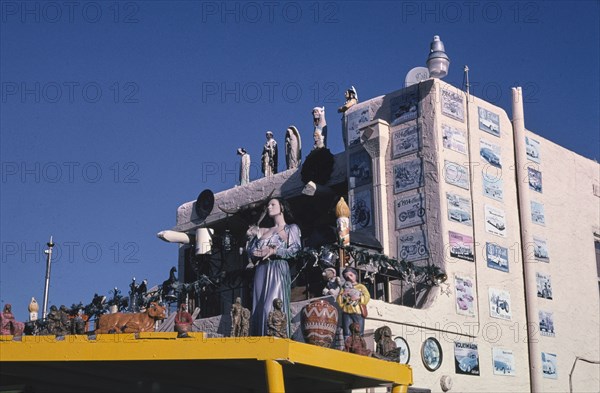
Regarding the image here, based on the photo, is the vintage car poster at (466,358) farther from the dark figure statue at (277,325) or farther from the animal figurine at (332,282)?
the dark figure statue at (277,325)

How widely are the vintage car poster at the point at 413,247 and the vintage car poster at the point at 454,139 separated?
251 centimetres

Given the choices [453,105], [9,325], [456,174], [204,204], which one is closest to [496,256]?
[456,174]

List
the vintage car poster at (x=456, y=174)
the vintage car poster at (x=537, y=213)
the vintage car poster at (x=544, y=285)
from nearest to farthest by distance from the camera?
the vintage car poster at (x=456, y=174)
the vintage car poster at (x=544, y=285)
the vintage car poster at (x=537, y=213)

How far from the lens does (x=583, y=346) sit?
25875 mm

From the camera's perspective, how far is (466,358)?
2178cm

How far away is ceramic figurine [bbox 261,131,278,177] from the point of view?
2919cm

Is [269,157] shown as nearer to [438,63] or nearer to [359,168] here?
[359,168]

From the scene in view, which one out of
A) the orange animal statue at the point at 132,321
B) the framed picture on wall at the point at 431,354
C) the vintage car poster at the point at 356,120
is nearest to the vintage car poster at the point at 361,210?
the vintage car poster at the point at 356,120

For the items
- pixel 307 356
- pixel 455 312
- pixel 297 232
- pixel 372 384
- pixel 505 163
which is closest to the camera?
pixel 307 356

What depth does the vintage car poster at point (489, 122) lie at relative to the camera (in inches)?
973

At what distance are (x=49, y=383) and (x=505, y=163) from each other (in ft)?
45.7

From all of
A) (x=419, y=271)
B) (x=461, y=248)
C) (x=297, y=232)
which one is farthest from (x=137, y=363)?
(x=461, y=248)

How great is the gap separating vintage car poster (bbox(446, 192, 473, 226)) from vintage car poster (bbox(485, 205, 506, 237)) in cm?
74

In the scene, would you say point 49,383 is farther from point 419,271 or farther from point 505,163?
point 505,163
